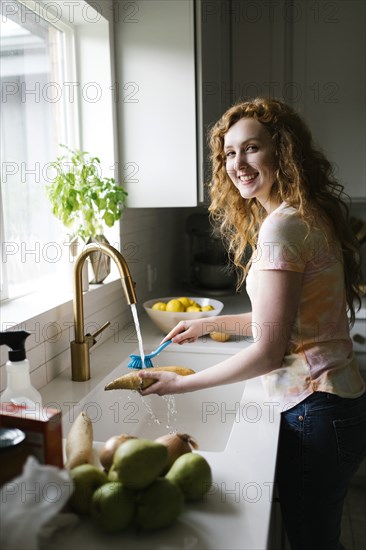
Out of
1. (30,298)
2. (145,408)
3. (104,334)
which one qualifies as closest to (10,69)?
(30,298)

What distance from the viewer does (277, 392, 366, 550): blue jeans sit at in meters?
1.17

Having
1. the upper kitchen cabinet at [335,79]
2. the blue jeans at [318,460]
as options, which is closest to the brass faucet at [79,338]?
the blue jeans at [318,460]

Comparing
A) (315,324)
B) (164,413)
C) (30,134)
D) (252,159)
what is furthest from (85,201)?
(315,324)

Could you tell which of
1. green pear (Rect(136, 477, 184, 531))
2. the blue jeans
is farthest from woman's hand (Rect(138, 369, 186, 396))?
green pear (Rect(136, 477, 184, 531))

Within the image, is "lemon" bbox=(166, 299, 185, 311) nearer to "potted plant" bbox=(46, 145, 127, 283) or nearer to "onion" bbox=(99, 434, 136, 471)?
"potted plant" bbox=(46, 145, 127, 283)

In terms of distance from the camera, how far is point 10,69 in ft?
4.86

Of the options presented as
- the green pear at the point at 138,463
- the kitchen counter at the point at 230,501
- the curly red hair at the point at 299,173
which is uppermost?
the curly red hair at the point at 299,173

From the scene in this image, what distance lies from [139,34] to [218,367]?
4.06ft

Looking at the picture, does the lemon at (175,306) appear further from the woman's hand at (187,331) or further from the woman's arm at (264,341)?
the woman's arm at (264,341)

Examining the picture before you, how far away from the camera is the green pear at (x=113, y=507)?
70 cm

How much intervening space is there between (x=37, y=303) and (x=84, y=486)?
77 centimetres

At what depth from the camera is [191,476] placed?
78cm

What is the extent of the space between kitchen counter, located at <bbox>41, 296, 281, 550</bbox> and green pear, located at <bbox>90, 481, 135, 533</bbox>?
21mm

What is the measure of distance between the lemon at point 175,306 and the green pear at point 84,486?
103 cm
